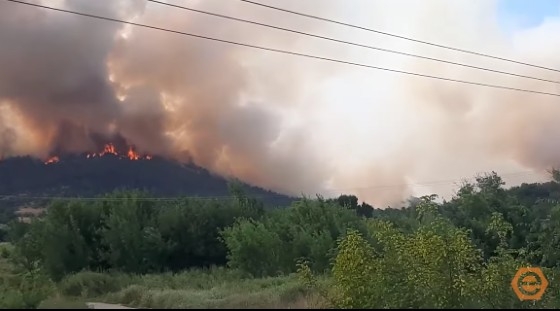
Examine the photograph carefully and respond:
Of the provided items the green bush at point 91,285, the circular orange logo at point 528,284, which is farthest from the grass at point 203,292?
the circular orange logo at point 528,284

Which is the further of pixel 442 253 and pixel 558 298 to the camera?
pixel 558 298

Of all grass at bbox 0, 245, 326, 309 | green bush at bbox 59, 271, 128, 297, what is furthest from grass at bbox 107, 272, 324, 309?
green bush at bbox 59, 271, 128, 297

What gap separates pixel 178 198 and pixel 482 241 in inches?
1099

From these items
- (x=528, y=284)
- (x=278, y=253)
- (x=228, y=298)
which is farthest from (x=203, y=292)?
(x=278, y=253)

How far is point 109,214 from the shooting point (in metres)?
54.3

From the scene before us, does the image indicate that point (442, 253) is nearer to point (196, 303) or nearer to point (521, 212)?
point (196, 303)

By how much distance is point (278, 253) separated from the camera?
47.9 m

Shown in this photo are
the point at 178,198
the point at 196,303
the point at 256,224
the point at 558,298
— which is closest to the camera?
the point at 558,298

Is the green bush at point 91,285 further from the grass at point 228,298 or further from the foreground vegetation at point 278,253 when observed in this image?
the grass at point 228,298

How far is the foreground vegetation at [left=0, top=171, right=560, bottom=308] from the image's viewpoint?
18.0 m

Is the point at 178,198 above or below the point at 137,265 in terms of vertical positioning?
above

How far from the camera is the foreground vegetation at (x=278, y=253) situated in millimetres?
18000

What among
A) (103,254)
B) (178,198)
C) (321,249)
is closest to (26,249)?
(103,254)

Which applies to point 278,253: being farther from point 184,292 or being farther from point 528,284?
point 528,284
